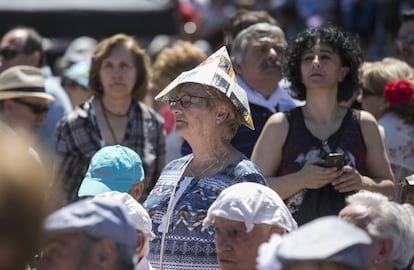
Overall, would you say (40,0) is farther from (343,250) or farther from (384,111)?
(343,250)

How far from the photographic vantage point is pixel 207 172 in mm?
5793

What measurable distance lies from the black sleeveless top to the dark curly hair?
30cm

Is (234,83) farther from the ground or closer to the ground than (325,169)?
farther from the ground

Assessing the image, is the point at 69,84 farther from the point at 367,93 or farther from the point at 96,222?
the point at 96,222

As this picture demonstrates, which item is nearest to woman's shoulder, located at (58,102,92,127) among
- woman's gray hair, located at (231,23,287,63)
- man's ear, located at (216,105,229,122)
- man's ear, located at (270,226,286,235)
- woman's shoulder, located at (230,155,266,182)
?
woman's gray hair, located at (231,23,287,63)

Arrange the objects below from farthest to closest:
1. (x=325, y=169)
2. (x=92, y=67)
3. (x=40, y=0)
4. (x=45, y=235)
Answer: (x=40, y=0) → (x=92, y=67) → (x=325, y=169) → (x=45, y=235)

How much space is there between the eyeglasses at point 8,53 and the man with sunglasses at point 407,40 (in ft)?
10.2

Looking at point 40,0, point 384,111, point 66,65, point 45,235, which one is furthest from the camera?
point 40,0

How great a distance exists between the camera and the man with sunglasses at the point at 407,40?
8.98 metres

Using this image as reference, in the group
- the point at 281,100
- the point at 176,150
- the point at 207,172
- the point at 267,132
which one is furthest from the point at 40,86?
the point at 207,172

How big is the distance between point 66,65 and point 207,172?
5652 millimetres

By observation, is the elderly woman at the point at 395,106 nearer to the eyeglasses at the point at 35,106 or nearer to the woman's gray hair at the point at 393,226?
the eyeglasses at the point at 35,106

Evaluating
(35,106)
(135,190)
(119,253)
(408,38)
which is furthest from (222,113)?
(408,38)

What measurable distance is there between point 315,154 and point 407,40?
110 inches
